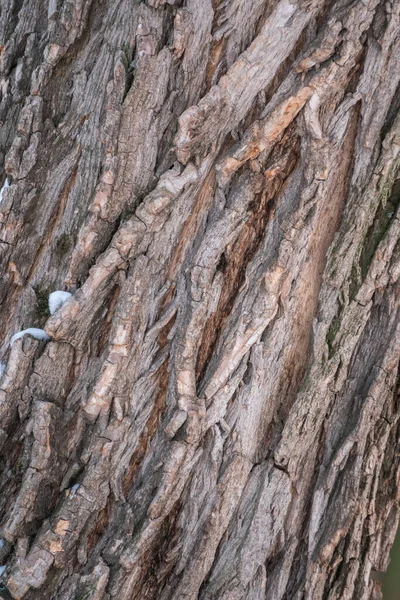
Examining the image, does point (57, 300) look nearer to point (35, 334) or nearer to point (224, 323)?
point (35, 334)

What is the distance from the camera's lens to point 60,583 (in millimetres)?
1999

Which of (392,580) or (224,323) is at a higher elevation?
(224,323)

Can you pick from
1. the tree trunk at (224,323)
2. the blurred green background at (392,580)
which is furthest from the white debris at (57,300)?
the blurred green background at (392,580)

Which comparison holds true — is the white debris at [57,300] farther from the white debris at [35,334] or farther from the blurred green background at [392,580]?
the blurred green background at [392,580]

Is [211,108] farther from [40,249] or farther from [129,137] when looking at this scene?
[40,249]

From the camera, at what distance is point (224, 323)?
84.4 inches

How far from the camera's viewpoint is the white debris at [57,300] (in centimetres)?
212

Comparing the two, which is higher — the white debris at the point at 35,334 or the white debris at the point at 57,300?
the white debris at the point at 57,300

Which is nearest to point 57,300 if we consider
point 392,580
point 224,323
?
point 224,323

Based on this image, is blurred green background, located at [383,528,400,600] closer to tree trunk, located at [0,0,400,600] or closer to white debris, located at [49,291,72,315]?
tree trunk, located at [0,0,400,600]

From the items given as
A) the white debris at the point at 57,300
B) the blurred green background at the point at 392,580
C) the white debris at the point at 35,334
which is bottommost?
the blurred green background at the point at 392,580

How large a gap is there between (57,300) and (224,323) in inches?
23.0

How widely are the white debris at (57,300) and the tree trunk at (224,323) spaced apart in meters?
0.03

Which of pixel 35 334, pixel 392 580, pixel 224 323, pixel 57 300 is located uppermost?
pixel 224 323
